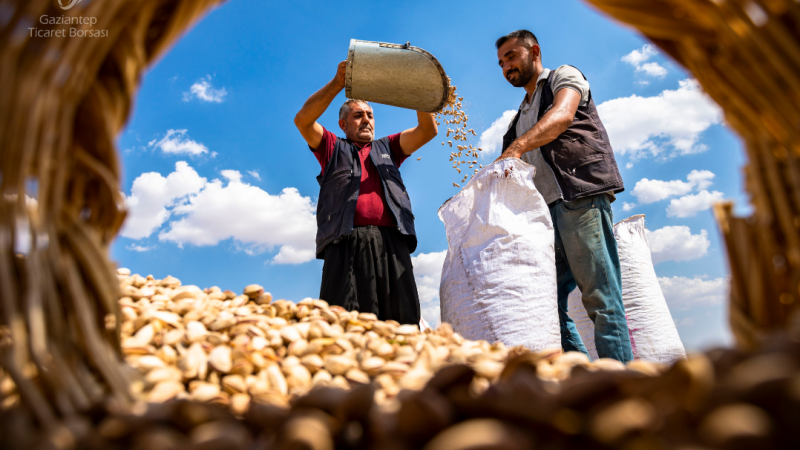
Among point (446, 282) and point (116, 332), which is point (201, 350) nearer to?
point (116, 332)

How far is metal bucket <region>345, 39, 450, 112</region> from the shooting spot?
180cm

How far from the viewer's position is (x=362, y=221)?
2123 mm

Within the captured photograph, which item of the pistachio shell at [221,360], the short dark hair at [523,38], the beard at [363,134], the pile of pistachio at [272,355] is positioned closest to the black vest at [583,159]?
the short dark hair at [523,38]

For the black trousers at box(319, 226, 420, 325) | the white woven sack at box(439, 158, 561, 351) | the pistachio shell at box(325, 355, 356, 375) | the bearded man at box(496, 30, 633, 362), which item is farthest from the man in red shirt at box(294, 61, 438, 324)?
the pistachio shell at box(325, 355, 356, 375)

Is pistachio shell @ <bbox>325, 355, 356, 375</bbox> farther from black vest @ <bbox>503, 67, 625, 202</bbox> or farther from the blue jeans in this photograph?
black vest @ <bbox>503, 67, 625, 202</bbox>

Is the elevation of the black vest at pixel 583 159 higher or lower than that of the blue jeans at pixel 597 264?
higher

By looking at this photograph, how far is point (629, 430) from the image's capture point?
295 mm

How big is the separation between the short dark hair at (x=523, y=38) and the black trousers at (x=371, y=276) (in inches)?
45.8

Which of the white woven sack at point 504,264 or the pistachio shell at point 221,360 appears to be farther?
the white woven sack at point 504,264

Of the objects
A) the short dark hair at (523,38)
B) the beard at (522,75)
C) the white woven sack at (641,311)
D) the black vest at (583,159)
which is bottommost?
the white woven sack at (641,311)

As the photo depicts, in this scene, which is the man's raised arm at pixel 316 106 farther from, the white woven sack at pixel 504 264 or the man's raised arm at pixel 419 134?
the white woven sack at pixel 504 264

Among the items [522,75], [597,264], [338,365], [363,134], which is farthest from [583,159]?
[338,365]

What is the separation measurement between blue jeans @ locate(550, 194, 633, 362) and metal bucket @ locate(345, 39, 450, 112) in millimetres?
791

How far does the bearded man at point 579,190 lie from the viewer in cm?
177
